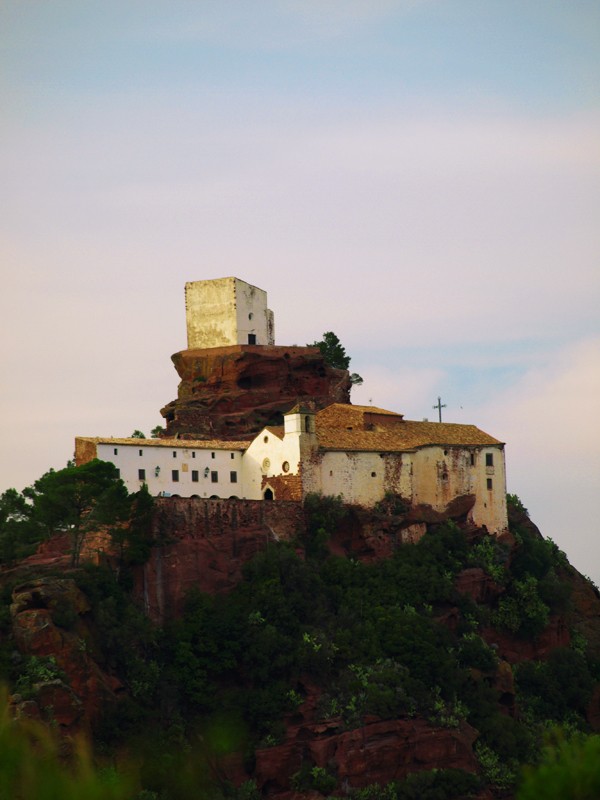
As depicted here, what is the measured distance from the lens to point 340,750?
74.9 metres

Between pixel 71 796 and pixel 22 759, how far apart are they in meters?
1.26

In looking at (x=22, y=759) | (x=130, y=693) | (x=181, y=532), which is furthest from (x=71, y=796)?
(x=181, y=532)

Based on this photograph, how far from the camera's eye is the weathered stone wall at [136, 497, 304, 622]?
77688mm

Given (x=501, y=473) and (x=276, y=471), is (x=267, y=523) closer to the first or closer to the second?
(x=276, y=471)

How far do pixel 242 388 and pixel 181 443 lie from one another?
10.1 metres

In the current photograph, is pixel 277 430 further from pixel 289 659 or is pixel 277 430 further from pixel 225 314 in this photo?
pixel 289 659

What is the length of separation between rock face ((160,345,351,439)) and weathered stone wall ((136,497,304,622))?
8.30 metres

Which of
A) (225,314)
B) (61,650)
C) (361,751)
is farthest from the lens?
(225,314)

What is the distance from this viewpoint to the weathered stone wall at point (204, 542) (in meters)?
77.7

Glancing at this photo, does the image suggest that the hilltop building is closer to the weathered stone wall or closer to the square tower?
the square tower

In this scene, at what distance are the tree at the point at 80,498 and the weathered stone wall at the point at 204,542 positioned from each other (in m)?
3.02

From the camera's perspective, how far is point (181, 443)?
82.1 meters

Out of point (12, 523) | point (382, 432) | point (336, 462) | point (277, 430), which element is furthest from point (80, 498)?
point (382, 432)

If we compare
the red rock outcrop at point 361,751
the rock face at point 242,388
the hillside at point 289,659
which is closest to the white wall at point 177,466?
the hillside at point 289,659
